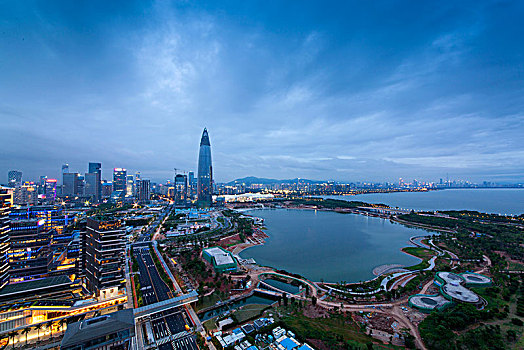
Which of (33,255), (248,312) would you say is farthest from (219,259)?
(33,255)

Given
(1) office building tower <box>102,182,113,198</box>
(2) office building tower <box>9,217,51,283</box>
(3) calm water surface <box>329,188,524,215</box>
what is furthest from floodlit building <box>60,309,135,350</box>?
(1) office building tower <box>102,182,113,198</box>

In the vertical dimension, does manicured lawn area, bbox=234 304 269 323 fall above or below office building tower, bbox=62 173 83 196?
below

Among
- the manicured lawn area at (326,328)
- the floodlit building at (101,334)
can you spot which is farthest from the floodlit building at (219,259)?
the floodlit building at (101,334)

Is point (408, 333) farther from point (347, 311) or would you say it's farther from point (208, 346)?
point (208, 346)

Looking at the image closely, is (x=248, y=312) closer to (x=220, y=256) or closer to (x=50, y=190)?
(x=220, y=256)

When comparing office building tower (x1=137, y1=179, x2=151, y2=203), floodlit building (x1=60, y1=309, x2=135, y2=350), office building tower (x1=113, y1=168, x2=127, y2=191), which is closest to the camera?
floodlit building (x1=60, y1=309, x2=135, y2=350)

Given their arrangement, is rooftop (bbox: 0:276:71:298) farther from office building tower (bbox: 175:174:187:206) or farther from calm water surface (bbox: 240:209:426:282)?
office building tower (bbox: 175:174:187:206)
